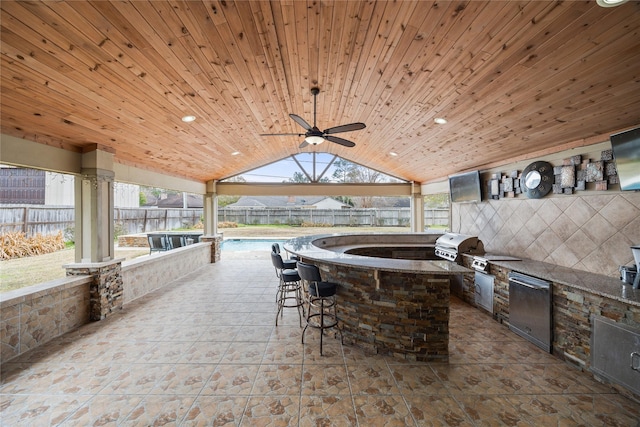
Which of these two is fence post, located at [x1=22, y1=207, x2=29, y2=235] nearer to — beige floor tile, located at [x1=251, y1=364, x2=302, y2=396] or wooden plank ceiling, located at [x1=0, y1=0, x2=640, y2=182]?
wooden plank ceiling, located at [x1=0, y1=0, x2=640, y2=182]

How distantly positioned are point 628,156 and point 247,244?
10.8 metres

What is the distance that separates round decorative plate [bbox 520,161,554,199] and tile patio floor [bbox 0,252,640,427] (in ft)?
6.54

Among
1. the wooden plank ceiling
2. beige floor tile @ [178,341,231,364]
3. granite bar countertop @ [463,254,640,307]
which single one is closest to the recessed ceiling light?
the wooden plank ceiling

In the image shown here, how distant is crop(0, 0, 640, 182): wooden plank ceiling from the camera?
1729 mm

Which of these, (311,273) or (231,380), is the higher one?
(311,273)

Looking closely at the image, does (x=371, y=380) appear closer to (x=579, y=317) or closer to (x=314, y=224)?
Result: (x=579, y=317)

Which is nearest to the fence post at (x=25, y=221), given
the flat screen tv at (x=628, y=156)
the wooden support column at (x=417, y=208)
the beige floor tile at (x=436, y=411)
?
the beige floor tile at (x=436, y=411)

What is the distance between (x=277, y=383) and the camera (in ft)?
7.68

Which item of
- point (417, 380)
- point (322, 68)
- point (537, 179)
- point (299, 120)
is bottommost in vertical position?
point (417, 380)

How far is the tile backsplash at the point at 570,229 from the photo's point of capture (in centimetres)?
273

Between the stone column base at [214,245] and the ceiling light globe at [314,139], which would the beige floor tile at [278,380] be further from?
the stone column base at [214,245]

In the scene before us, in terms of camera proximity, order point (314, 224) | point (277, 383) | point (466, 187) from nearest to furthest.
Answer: point (277, 383), point (466, 187), point (314, 224)

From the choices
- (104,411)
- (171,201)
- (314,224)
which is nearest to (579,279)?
(104,411)

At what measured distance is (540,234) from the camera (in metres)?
3.66
